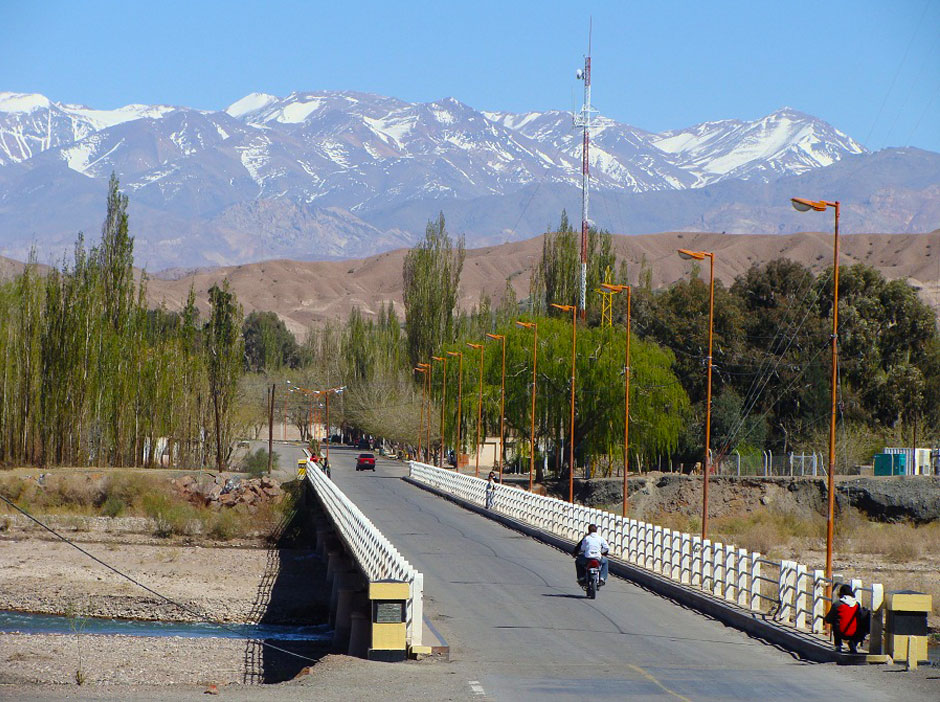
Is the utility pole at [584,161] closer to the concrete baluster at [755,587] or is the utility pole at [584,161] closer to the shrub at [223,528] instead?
the shrub at [223,528]

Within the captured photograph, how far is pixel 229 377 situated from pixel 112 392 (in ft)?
25.2

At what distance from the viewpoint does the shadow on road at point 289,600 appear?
89.5ft

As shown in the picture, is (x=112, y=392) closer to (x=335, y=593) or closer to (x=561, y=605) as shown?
(x=335, y=593)

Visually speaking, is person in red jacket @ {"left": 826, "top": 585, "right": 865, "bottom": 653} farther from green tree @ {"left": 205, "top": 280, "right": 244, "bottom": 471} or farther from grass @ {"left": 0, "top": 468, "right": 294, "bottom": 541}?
green tree @ {"left": 205, "top": 280, "right": 244, "bottom": 471}

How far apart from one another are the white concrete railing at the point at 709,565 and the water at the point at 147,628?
7.66m

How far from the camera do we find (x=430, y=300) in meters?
96.2

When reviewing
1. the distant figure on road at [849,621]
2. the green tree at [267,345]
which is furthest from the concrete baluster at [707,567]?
the green tree at [267,345]

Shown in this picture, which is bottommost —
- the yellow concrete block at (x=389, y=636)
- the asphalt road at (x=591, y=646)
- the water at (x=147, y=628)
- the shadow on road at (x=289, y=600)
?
the water at (x=147, y=628)

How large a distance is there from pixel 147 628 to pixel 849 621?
895 inches

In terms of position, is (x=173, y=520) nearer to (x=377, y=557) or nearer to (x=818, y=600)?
(x=377, y=557)

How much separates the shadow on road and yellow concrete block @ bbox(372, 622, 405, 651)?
646 cm

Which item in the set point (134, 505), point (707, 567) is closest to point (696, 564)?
point (707, 567)

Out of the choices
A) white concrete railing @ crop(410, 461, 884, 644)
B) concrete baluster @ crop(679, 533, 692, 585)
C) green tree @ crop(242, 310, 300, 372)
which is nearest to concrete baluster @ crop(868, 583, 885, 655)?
white concrete railing @ crop(410, 461, 884, 644)

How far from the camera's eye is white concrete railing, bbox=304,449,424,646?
17.9 m
